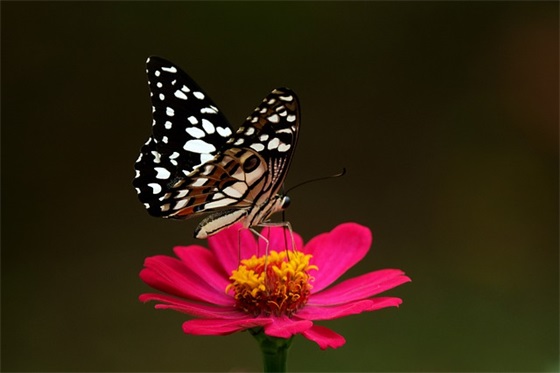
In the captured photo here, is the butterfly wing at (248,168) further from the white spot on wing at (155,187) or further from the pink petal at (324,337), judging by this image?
the pink petal at (324,337)

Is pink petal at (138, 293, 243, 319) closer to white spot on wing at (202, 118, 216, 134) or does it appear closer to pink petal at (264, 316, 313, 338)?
pink petal at (264, 316, 313, 338)

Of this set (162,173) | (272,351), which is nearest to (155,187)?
(162,173)

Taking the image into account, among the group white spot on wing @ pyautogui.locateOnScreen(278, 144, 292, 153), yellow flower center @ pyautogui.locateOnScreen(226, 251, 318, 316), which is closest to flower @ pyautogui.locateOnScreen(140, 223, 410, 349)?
yellow flower center @ pyautogui.locateOnScreen(226, 251, 318, 316)

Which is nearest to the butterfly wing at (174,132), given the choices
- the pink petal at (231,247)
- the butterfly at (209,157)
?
the butterfly at (209,157)

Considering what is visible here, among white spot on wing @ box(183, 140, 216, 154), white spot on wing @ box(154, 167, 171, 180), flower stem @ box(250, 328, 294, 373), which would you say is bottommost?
flower stem @ box(250, 328, 294, 373)

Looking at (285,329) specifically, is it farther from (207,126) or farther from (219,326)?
(207,126)
